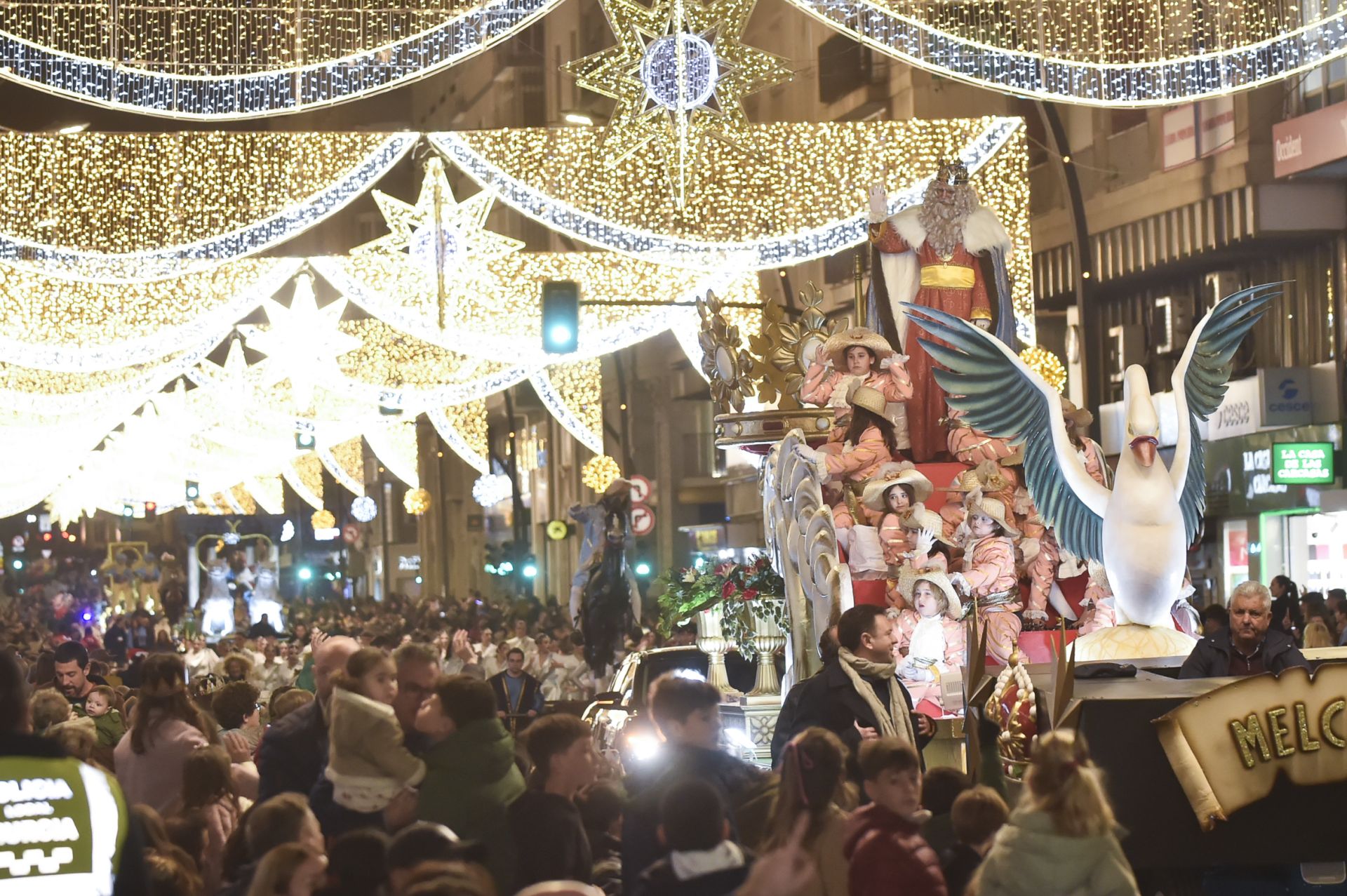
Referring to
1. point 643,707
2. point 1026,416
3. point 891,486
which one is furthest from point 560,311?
point 643,707

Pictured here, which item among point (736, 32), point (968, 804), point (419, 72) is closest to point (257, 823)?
point (968, 804)

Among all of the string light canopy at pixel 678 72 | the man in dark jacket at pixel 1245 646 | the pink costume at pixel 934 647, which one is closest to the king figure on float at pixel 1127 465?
the pink costume at pixel 934 647

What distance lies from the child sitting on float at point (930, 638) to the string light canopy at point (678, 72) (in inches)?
162

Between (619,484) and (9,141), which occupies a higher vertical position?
(9,141)

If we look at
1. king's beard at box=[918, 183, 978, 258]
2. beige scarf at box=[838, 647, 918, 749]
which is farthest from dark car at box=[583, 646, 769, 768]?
A: king's beard at box=[918, 183, 978, 258]

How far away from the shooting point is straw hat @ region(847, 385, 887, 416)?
1590cm

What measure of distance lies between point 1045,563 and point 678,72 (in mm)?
4535

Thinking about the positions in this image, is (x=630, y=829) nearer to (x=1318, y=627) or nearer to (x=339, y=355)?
(x=1318, y=627)

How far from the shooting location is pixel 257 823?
6.36 meters

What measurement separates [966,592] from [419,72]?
212 inches

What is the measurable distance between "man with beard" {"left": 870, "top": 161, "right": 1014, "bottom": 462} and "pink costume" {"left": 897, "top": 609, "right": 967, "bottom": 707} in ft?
9.95

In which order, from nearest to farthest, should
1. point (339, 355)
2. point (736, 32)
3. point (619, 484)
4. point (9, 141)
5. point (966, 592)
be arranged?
point (966, 592), point (736, 32), point (9, 141), point (619, 484), point (339, 355)

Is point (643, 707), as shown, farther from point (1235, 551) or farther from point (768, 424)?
point (1235, 551)

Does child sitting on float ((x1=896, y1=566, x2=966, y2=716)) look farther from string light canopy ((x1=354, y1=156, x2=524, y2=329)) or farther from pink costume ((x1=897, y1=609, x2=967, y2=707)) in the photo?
string light canopy ((x1=354, y1=156, x2=524, y2=329))
